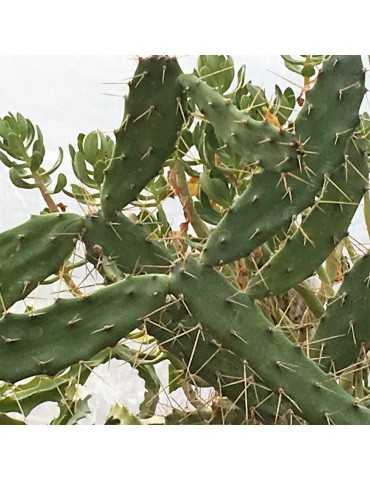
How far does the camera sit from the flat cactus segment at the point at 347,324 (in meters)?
1.05

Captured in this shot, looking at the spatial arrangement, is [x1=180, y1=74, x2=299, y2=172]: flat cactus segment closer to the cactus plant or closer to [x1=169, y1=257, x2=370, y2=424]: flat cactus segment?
the cactus plant

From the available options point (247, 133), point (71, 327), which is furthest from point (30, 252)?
point (247, 133)

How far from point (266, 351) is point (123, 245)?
200 mm

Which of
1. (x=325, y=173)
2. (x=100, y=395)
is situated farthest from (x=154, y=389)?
(x=100, y=395)

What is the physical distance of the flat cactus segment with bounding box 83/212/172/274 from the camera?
3.26 feet

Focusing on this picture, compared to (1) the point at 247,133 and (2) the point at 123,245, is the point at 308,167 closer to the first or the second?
(1) the point at 247,133

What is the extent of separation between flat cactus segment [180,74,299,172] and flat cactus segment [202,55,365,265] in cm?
2

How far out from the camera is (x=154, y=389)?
1360 mm

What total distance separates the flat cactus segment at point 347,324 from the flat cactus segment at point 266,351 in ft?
0.30

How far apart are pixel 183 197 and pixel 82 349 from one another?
1.27 feet

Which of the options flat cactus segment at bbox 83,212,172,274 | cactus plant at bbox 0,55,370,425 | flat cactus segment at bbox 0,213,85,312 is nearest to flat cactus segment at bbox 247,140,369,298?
cactus plant at bbox 0,55,370,425

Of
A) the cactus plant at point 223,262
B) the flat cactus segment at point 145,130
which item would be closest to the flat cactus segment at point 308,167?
the cactus plant at point 223,262

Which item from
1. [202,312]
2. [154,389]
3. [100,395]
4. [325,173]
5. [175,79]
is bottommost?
[100,395]
